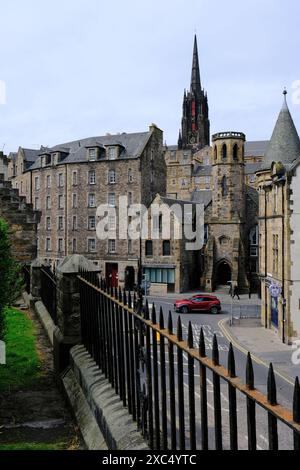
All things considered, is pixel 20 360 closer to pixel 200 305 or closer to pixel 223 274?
pixel 200 305

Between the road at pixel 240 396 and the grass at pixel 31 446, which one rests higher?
the grass at pixel 31 446

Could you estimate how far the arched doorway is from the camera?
170 feet

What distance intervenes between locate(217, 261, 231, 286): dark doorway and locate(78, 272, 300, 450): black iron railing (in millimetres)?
45726

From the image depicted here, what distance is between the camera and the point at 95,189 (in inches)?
2108

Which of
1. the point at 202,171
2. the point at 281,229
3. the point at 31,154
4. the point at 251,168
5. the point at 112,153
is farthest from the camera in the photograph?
the point at 202,171

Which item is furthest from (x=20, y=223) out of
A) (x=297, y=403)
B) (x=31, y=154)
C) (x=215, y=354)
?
(x=31, y=154)

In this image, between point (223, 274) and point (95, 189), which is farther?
point (95, 189)

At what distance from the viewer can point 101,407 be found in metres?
4.93

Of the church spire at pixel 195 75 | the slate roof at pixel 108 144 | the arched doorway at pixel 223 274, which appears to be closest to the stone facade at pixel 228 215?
the arched doorway at pixel 223 274

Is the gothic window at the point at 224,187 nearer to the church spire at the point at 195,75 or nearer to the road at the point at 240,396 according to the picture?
the road at the point at 240,396

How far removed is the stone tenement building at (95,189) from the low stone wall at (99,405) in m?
42.6

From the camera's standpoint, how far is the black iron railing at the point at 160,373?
7.93 ft

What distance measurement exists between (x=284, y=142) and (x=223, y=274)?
22.5m

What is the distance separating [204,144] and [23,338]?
109 m
